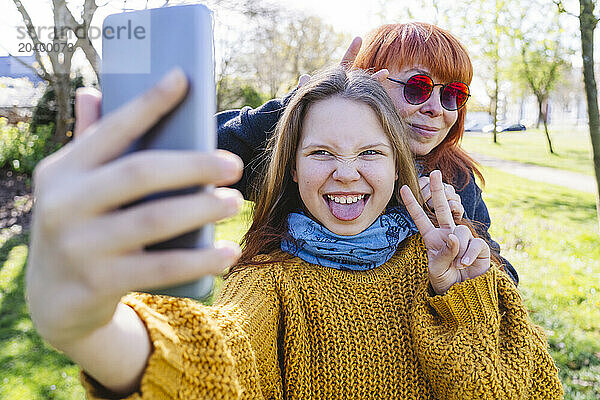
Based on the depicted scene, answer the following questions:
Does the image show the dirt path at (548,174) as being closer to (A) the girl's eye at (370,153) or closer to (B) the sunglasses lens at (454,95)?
(B) the sunglasses lens at (454,95)

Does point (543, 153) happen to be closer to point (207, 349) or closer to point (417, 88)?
A: point (417, 88)

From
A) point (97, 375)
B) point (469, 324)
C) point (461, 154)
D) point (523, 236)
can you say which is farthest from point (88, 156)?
point (523, 236)

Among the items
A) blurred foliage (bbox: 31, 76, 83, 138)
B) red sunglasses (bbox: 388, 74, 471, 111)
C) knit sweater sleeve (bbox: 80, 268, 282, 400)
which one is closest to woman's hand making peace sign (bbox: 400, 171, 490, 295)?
knit sweater sleeve (bbox: 80, 268, 282, 400)

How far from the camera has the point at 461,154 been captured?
2900 mm

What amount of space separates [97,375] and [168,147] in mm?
487

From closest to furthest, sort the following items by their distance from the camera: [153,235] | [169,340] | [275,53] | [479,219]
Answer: [153,235] → [169,340] → [479,219] → [275,53]

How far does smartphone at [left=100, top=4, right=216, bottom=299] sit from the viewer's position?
82cm

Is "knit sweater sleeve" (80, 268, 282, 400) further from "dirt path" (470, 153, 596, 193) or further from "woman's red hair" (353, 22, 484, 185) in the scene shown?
"dirt path" (470, 153, 596, 193)

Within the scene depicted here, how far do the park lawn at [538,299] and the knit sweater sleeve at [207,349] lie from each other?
2.49m

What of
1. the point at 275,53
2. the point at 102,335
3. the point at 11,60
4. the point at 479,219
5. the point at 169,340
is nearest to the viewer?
the point at 102,335

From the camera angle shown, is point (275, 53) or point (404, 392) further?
point (275, 53)

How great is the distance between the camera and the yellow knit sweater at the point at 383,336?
5.56 ft

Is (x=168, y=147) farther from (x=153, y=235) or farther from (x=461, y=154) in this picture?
(x=461, y=154)

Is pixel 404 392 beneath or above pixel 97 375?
beneath
